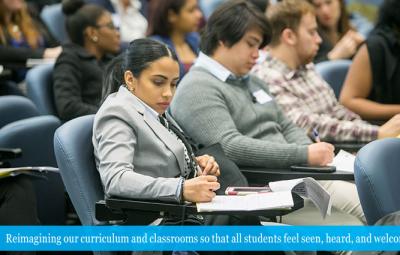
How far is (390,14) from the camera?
3.79m

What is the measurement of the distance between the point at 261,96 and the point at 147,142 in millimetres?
943

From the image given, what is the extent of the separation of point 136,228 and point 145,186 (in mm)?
139

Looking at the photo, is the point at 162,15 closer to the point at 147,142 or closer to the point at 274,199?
the point at 147,142

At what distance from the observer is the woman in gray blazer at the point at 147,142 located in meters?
2.38

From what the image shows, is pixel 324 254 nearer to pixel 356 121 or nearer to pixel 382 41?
pixel 356 121

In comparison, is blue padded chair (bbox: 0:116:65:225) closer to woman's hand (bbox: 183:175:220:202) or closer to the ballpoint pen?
woman's hand (bbox: 183:175:220:202)

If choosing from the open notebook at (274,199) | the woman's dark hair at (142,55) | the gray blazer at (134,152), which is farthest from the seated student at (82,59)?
the open notebook at (274,199)

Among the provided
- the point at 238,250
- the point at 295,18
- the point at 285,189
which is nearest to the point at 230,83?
the point at 295,18

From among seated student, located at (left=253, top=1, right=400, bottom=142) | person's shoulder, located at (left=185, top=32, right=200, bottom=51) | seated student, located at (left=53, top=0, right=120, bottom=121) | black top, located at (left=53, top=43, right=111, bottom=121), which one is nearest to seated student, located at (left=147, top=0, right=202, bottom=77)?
person's shoulder, located at (left=185, top=32, right=200, bottom=51)

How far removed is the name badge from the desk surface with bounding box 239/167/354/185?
45 centimetres

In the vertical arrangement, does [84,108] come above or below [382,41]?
below

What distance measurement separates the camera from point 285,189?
2.51 meters

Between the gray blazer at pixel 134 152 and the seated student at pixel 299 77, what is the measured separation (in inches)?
42.3

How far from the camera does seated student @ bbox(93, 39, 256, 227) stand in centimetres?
238
